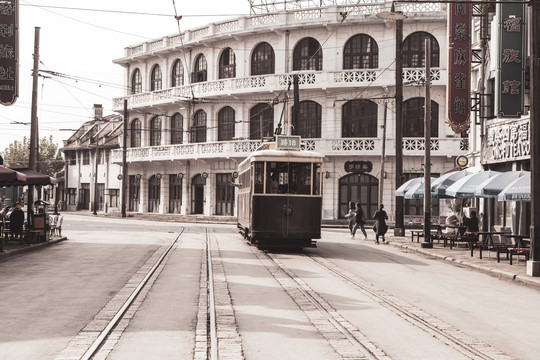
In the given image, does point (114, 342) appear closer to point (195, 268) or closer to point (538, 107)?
point (195, 268)

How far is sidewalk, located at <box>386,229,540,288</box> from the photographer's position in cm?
1702

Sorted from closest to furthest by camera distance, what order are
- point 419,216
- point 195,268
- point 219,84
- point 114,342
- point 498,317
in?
point 114,342
point 498,317
point 195,268
point 419,216
point 219,84

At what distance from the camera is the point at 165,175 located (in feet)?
184

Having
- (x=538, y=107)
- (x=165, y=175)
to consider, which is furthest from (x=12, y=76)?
(x=165, y=175)

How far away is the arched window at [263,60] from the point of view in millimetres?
49125

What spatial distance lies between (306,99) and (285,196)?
26058mm

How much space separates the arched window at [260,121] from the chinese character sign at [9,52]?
24.9 m

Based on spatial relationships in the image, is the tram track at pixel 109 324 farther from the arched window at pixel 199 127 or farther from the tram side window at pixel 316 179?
the arched window at pixel 199 127

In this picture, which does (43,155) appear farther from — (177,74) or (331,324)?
(331,324)

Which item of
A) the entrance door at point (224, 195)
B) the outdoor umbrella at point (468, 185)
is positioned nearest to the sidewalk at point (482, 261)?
the outdoor umbrella at point (468, 185)

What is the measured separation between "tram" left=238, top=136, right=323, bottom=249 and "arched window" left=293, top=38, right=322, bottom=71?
25651mm

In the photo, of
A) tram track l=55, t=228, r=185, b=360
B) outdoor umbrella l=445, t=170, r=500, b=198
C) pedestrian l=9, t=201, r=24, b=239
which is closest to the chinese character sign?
pedestrian l=9, t=201, r=24, b=239

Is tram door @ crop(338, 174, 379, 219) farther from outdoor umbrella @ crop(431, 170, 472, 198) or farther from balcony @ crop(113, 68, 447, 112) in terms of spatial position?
outdoor umbrella @ crop(431, 170, 472, 198)

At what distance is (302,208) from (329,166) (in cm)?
2453
